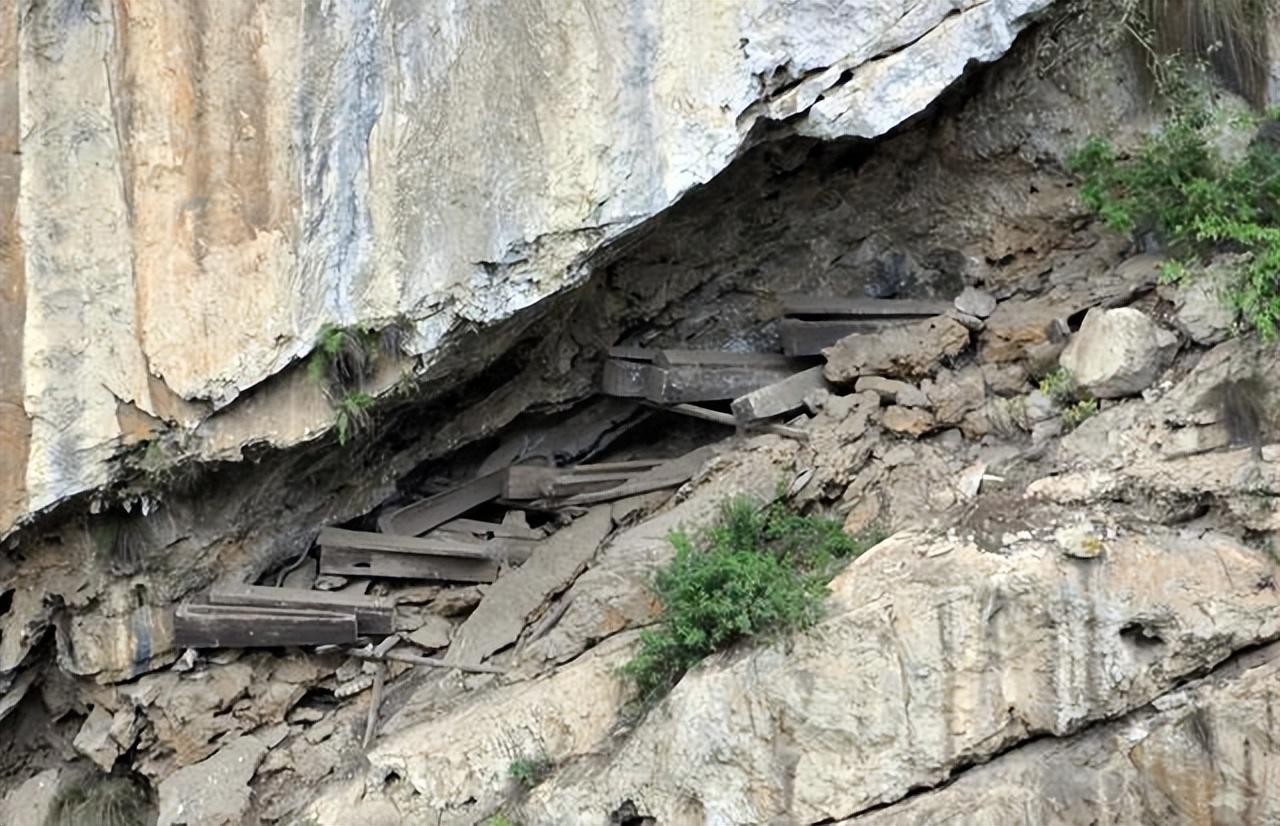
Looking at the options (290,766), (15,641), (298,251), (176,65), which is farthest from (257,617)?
(176,65)

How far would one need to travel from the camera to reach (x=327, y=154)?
5832 mm

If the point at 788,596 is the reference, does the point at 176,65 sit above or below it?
above

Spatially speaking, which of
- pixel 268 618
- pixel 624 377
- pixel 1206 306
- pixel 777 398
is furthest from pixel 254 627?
pixel 1206 306

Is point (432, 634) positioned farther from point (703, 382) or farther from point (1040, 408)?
point (1040, 408)

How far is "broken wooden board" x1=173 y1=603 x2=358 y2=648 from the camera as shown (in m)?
6.46

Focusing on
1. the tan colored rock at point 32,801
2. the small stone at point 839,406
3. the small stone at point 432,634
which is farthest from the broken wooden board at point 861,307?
the tan colored rock at point 32,801

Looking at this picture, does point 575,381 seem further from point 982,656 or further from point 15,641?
point 15,641

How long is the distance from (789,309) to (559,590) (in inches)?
82.1

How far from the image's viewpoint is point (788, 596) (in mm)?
5234

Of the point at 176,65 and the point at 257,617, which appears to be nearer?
the point at 176,65

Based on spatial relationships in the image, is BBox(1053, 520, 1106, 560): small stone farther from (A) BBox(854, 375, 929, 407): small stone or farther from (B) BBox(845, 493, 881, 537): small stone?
(A) BBox(854, 375, 929, 407): small stone

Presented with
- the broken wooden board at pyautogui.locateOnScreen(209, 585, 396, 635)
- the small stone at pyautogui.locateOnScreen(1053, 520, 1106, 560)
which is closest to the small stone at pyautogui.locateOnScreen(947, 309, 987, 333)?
the small stone at pyautogui.locateOnScreen(1053, 520, 1106, 560)

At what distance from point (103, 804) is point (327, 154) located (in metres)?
3.80

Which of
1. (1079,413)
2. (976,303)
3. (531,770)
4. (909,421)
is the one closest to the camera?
Answer: (1079,413)
